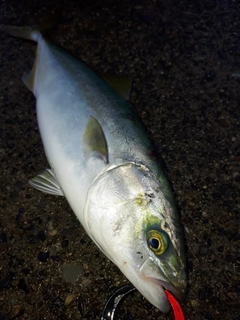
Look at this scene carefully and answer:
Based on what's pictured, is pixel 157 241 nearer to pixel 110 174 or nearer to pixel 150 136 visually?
pixel 110 174

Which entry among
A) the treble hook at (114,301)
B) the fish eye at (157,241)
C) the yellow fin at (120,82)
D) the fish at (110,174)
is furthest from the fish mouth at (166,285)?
the yellow fin at (120,82)

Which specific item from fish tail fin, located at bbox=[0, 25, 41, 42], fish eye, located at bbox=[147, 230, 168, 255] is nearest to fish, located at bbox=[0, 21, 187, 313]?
fish eye, located at bbox=[147, 230, 168, 255]

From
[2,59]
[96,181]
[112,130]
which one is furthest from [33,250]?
[2,59]

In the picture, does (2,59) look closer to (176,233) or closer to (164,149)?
(164,149)

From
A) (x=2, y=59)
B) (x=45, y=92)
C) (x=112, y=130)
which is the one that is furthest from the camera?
(x=2, y=59)

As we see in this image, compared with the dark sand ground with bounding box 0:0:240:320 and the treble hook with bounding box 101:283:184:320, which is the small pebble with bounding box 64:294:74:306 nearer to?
the dark sand ground with bounding box 0:0:240:320

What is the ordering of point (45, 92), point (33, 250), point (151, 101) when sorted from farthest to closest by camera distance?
1. point (151, 101)
2. point (45, 92)
3. point (33, 250)
